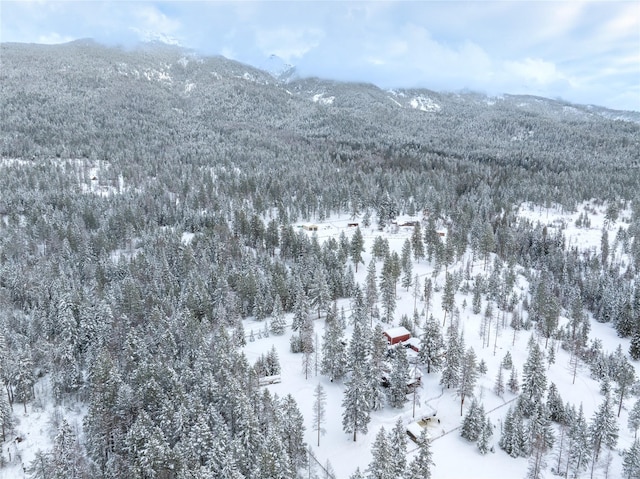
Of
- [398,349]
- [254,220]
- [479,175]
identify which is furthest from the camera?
[479,175]

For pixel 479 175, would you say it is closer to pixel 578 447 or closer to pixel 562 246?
pixel 562 246

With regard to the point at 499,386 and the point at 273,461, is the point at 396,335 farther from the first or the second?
the point at 273,461

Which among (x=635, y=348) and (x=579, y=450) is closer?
(x=579, y=450)

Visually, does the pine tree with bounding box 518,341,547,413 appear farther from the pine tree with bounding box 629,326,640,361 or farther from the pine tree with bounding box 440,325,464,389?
the pine tree with bounding box 629,326,640,361

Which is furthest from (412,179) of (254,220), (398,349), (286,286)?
(398,349)

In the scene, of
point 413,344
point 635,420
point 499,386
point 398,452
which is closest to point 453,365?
point 499,386

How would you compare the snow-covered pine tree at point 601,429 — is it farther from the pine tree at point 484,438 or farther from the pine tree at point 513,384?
the pine tree at point 513,384

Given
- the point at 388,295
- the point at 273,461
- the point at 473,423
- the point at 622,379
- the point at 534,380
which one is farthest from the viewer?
the point at 388,295
